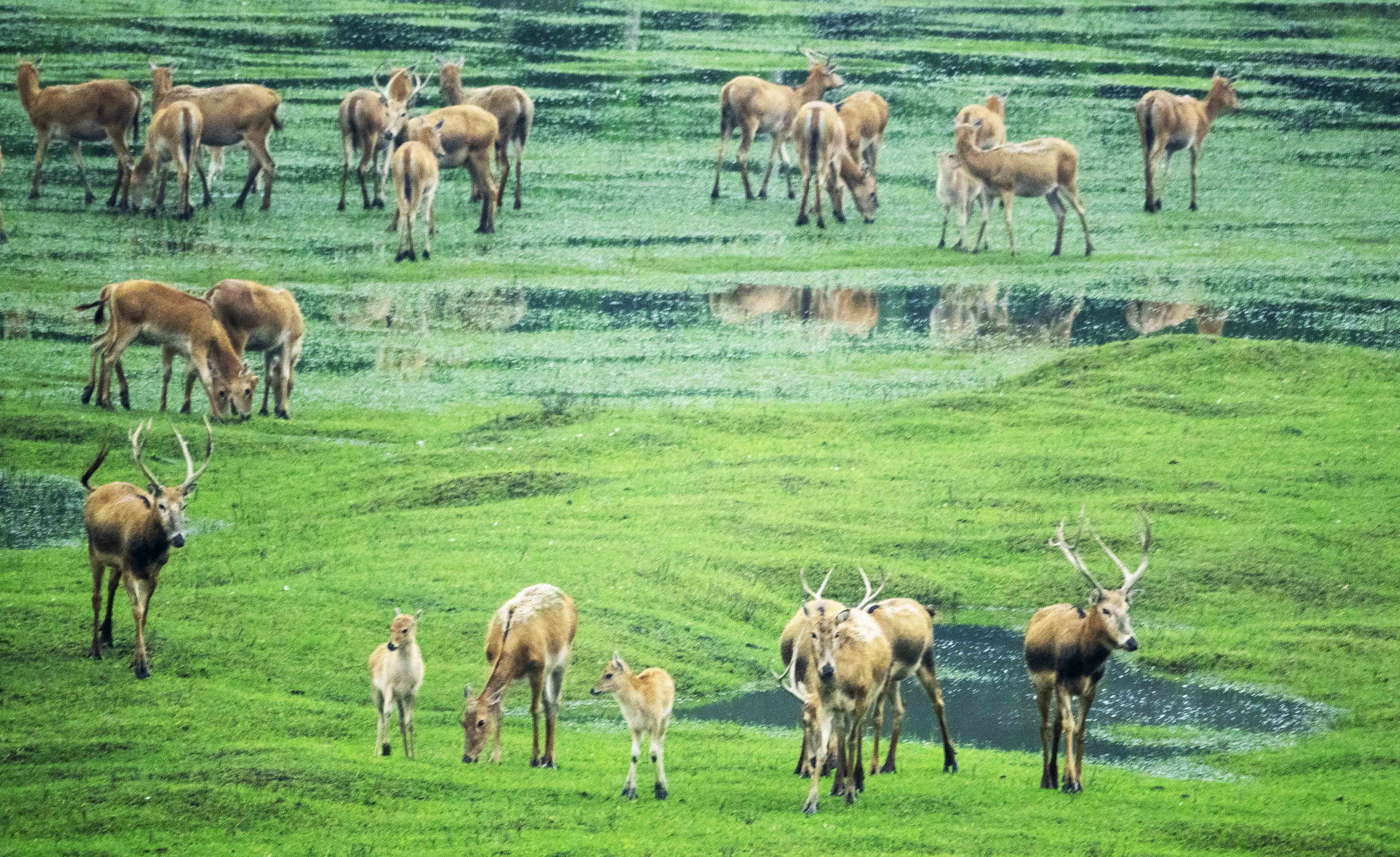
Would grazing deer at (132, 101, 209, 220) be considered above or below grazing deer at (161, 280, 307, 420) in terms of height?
above

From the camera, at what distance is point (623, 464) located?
18.2 m

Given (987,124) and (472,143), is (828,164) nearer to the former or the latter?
(987,124)

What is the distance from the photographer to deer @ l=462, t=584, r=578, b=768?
1132cm

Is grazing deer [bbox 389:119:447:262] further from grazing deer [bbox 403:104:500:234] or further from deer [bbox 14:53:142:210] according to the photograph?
deer [bbox 14:53:142:210]

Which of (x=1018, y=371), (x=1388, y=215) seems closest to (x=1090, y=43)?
(x=1388, y=215)

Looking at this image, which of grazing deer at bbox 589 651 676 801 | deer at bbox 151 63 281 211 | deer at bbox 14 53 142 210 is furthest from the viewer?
deer at bbox 14 53 142 210

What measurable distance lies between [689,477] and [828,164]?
10838 millimetres

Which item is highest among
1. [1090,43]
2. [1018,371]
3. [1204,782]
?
[1090,43]

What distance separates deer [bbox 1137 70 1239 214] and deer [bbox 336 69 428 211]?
36.9 feet

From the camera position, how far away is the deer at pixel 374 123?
88.0 ft

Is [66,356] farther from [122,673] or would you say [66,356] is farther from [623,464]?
[122,673]

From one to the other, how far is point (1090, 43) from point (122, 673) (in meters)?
33.5

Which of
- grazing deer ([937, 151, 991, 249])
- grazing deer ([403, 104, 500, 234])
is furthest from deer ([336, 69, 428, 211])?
grazing deer ([937, 151, 991, 249])

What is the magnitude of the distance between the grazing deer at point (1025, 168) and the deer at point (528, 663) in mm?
14875
